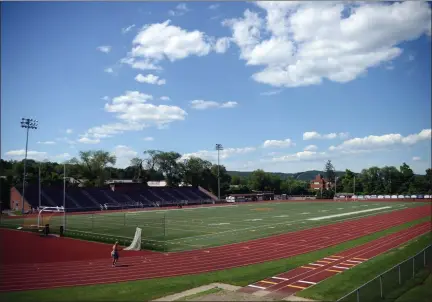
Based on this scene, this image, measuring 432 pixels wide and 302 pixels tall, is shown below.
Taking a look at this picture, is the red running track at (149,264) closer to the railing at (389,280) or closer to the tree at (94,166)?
the railing at (389,280)

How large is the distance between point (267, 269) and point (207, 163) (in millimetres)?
124520

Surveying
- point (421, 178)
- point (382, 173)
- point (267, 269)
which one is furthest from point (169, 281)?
point (382, 173)

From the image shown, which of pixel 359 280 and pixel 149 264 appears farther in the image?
pixel 149 264

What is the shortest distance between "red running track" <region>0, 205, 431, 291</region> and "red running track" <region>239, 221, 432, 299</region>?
115 inches

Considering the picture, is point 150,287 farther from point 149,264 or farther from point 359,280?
point 359,280

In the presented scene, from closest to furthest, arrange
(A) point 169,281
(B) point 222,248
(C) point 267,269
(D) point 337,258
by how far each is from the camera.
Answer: (A) point 169,281
(C) point 267,269
(D) point 337,258
(B) point 222,248

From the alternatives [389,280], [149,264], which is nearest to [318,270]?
[389,280]

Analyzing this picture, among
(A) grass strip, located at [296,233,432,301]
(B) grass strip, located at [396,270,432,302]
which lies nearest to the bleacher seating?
(A) grass strip, located at [296,233,432,301]

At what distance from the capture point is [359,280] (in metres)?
18.5

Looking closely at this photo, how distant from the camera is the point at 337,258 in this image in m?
24.2

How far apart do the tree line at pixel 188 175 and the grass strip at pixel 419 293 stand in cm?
10217

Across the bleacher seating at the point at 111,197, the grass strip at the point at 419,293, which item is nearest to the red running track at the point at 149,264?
the grass strip at the point at 419,293

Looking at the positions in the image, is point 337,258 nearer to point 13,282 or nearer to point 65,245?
point 13,282

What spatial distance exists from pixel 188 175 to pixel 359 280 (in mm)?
123381
